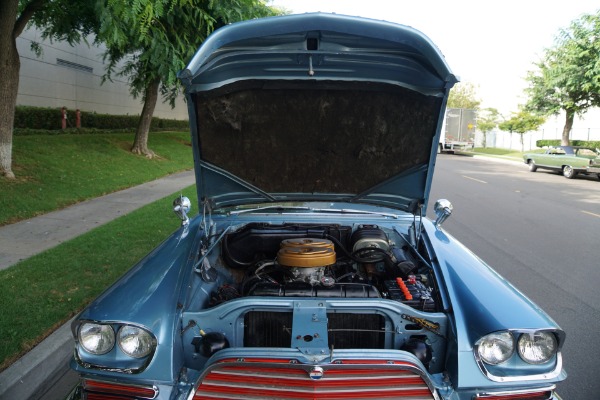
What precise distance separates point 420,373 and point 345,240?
1613 mm

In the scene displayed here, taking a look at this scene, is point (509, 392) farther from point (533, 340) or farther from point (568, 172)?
A: point (568, 172)

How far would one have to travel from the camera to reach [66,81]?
20.5 m

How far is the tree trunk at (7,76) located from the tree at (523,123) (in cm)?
3662

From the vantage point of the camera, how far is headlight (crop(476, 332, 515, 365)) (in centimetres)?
221

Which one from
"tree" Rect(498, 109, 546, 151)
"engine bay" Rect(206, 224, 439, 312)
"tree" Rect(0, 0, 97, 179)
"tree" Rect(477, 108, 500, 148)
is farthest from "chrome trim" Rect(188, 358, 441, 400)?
"tree" Rect(477, 108, 500, 148)

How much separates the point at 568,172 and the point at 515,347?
2129 cm

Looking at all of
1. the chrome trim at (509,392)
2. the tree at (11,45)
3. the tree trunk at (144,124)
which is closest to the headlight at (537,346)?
the chrome trim at (509,392)

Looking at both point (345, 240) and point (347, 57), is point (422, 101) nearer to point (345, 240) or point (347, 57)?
point (347, 57)

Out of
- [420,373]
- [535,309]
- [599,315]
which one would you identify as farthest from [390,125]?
[599,315]

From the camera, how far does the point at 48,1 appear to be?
9.29 m

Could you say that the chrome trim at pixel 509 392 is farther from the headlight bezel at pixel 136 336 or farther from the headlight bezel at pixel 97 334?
the headlight bezel at pixel 97 334

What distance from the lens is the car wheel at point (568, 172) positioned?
20.4 metres

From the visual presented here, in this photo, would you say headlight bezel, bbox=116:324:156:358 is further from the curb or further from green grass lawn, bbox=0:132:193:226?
green grass lawn, bbox=0:132:193:226

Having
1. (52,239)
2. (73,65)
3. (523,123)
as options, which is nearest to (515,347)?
(52,239)
